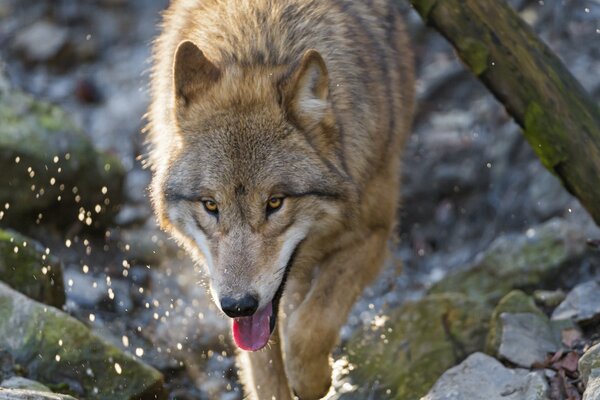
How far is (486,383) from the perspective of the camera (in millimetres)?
4719

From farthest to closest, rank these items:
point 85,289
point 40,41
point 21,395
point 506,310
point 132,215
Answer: point 40,41 < point 132,215 < point 85,289 < point 506,310 < point 21,395

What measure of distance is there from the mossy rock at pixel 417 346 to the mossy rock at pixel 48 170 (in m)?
3.22

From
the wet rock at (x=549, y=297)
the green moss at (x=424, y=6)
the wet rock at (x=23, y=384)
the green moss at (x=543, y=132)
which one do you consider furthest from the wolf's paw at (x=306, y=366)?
the green moss at (x=424, y=6)

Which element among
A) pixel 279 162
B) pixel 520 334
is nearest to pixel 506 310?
pixel 520 334

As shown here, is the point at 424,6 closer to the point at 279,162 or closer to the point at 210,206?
the point at 279,162

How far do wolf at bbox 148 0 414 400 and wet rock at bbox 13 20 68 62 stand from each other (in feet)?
22.8

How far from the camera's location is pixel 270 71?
4922mm

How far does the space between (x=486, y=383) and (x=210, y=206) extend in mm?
1603

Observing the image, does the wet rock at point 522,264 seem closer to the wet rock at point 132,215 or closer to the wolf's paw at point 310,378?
the wolf's paw at point 310,378

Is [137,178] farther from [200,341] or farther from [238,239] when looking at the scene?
[238,239]

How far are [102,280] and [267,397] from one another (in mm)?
2903

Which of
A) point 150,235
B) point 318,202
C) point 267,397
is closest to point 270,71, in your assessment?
point 318,202

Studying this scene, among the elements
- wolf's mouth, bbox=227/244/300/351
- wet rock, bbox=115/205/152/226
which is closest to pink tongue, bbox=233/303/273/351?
wolf's mouth, bbox=227/244/300/351

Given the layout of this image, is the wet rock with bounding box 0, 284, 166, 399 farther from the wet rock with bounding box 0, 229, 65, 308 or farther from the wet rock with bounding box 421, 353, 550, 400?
the wet rock with bounding box 421, 353, 550, 400
